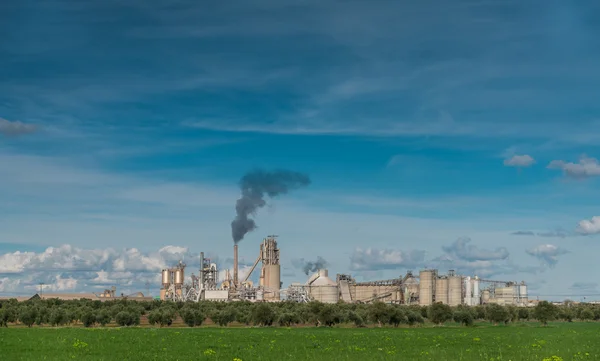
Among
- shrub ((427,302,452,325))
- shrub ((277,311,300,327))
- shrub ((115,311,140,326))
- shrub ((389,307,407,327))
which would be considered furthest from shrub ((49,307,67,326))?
shrub ((427,302,452,325))

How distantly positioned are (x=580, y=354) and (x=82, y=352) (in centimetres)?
3484

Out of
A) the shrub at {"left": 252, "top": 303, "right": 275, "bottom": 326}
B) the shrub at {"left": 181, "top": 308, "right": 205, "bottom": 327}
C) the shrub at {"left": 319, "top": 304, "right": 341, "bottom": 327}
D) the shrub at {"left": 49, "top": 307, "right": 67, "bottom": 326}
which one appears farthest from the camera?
the shrub at {"left": 181, "top": 308, "right": 205, "bottom": 327}

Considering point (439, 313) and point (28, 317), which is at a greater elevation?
point (28, 317)

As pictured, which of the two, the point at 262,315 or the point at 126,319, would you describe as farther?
the point at 262,315

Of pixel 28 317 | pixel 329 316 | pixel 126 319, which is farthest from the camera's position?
pixel 329 316

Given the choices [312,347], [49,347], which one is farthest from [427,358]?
[49,347]

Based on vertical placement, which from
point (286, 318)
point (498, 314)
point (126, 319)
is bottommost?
point (498, 314)

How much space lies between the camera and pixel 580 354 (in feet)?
161

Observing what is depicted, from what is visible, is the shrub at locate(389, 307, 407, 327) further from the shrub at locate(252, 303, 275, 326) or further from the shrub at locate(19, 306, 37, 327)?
the shrub at locate(19, 306, 37, 327)

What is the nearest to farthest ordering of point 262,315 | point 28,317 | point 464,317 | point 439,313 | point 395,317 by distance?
point 28,317
point 262,315
point 395,317
point 464,317
point 439,313

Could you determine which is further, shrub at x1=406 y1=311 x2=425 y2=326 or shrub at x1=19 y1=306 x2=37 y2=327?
shrub at x1=406 y1=311 x2=425 y2=326

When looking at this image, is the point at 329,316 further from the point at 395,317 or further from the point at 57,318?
the point at 57,318

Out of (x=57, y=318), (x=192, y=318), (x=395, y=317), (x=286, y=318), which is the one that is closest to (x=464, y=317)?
(x=395, y=317)

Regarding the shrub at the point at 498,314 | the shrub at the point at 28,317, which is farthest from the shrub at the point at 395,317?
the shrub at the point at 28,317
